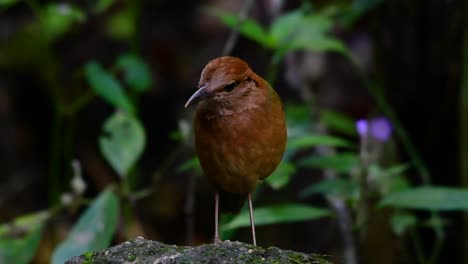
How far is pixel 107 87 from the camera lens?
4.06 metres

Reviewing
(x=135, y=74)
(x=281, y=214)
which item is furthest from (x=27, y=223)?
(x=281, y=214)

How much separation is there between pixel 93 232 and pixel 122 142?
1.49ft

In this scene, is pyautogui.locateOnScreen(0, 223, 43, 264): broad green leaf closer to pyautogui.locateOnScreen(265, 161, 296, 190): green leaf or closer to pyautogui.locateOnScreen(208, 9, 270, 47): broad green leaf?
pyautogui.locateOnScreen(265, 161, 296, 190): green leaf

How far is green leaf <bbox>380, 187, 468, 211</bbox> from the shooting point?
3.34 m

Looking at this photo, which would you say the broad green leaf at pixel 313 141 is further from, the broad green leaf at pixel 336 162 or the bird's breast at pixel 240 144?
the bird's breast at pixel 240 144

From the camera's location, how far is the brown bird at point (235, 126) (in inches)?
96.4

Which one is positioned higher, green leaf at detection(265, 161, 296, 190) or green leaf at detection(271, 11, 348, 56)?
green leaf at detection(271, 11, 348, 56)

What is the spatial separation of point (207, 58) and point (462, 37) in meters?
2.83

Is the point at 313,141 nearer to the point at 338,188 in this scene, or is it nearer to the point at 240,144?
the point at 338,188

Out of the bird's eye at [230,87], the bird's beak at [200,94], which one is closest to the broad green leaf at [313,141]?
the bird's eye at [230,87]

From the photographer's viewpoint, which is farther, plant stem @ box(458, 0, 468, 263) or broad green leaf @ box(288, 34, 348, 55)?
plant stem @ box(458, 0, 468, 263)

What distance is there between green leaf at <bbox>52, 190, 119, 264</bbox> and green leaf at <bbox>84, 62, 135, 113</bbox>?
1.86 ft

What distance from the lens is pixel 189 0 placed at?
7.68m

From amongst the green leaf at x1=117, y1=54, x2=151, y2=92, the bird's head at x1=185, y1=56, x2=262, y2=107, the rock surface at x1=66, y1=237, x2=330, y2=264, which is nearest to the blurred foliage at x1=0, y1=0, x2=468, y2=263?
the green leaf at x1=117, y1=54, x2=151, y2=92
